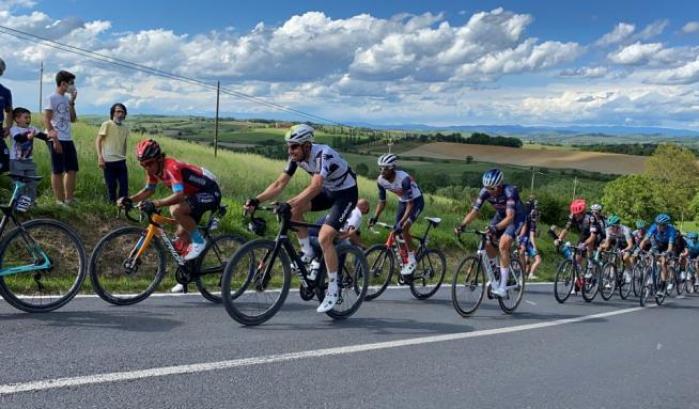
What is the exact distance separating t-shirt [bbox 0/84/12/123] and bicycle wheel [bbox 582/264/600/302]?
32.2 ft

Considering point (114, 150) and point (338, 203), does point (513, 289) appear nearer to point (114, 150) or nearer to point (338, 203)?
point (338, 203)

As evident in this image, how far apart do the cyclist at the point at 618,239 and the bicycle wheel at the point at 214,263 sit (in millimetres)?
8010

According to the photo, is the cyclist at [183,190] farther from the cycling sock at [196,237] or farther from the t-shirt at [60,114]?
the t-shirt at [60,114]

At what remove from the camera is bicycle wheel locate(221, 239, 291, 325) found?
20.5 feet

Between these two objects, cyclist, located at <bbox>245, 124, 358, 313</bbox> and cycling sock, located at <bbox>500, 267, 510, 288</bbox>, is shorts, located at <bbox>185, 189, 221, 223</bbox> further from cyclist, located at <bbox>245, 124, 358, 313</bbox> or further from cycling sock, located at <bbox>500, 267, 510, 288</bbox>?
cycling sock, located at <bbox>500, 267, 510, 288</bbox>

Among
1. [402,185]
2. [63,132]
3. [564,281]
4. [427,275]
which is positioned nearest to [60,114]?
[63,132]

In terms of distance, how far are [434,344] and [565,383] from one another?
1396 millimetres

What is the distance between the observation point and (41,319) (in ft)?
18.9

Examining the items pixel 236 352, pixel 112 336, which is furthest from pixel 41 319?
pixel 236 352

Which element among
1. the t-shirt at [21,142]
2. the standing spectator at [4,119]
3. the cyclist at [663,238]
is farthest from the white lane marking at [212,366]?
the cyclist at [663,238]

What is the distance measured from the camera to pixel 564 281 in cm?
1105

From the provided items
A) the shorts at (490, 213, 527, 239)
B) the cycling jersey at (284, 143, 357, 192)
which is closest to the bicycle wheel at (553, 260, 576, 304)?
the shorts at (490, 213, 527, 239)

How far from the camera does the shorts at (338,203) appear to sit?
22.3ft

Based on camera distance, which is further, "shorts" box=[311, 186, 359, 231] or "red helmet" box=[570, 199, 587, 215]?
"red helmet" box=[570, 199, 587, 215]
